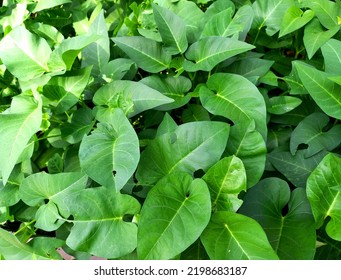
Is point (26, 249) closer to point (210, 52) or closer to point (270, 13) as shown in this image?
point (210, 52)

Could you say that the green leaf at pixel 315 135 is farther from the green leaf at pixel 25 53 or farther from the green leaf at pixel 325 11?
the green leaf at pixel 25 53

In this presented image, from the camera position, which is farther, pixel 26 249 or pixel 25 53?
pixel 25 53

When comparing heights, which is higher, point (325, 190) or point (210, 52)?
point (210, 52)

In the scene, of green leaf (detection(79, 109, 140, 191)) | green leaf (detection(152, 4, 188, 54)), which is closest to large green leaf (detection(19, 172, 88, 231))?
green leaf (detection(79, 109, 140, 191))

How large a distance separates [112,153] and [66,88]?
30cm

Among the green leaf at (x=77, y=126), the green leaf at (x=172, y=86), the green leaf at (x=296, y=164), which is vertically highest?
the green leaf at (x=172, y=86)

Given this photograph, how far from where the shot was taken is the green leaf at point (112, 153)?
857mm

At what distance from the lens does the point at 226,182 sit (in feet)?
2.99

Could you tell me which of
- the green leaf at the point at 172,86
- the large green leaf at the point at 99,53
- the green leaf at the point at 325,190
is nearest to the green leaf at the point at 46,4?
the large green leaf at the point at 99,53

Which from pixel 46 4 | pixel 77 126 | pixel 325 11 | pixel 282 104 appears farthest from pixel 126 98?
pixel 325 11

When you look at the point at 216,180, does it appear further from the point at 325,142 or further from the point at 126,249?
the point at 325,142

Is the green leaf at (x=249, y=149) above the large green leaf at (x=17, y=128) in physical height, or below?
below
